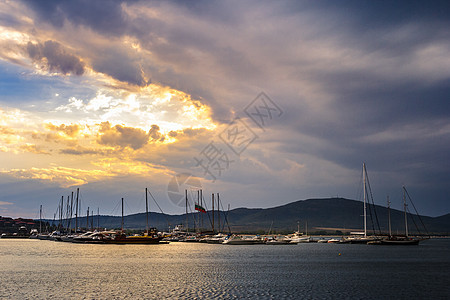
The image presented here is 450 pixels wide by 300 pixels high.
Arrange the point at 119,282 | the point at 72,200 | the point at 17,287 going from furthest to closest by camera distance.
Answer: the point at 72,200
the point at 119,282
the point at 17,287

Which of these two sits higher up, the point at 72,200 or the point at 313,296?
the point at 72,200

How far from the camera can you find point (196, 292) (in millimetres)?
40250

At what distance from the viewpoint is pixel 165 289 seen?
42281 millimetres

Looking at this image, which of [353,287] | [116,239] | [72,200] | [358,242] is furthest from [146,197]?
[353,287]

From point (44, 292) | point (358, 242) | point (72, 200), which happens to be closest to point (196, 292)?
point (44, 292)

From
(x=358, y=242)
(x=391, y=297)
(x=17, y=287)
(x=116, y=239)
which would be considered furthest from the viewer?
(x=358, y=242)

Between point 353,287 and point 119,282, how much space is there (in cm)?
2496

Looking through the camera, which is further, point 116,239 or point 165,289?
point 116,239

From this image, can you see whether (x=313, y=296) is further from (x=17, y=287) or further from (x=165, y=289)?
(x=17, y=287)

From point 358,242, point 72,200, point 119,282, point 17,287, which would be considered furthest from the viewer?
point 72,200

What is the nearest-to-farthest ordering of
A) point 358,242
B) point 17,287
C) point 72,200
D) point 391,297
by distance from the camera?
point 391,297 < point 17,287 < point 358,242 < point 72,200

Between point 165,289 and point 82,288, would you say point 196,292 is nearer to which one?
point 165,289

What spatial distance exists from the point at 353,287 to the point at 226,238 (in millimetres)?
118594

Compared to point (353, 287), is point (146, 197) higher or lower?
higher
